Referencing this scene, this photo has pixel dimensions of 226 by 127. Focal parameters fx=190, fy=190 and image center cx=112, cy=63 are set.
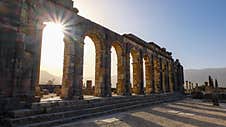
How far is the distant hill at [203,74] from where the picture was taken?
13110 cm

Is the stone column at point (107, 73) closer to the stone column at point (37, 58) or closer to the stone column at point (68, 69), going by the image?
the stone column at point (68, 69)

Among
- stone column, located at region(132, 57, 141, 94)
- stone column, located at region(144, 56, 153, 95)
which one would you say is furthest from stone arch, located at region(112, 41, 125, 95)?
stone column, located at region(144, 56, 153, 95)

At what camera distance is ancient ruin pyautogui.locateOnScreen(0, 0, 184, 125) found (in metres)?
6.86

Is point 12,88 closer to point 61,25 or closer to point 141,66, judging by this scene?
point 61,25

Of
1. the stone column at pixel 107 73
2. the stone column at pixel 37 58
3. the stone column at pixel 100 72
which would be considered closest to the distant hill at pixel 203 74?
the stone column at pixel 107 73

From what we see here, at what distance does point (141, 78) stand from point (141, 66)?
0.98 metres

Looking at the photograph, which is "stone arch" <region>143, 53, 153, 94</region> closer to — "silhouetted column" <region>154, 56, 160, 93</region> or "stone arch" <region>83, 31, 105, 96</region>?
"silhouetted column" <region>154, 56, 160, 93</region>

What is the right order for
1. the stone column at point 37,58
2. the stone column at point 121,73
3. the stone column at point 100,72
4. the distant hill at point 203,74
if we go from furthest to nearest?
1. the distant hill at point 203,74
2. the stone column at point 121,73
3. the stone column at point 100,72
4. the stone column at point 37,58

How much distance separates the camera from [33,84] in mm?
7523

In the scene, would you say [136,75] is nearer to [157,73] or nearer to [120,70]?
→ [120,70]

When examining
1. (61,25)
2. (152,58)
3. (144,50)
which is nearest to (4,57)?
(61,25)

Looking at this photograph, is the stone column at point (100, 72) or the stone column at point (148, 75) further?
the stone column at point (148, 75)

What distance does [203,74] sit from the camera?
147125 mm

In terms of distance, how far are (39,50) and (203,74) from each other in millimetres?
157451
